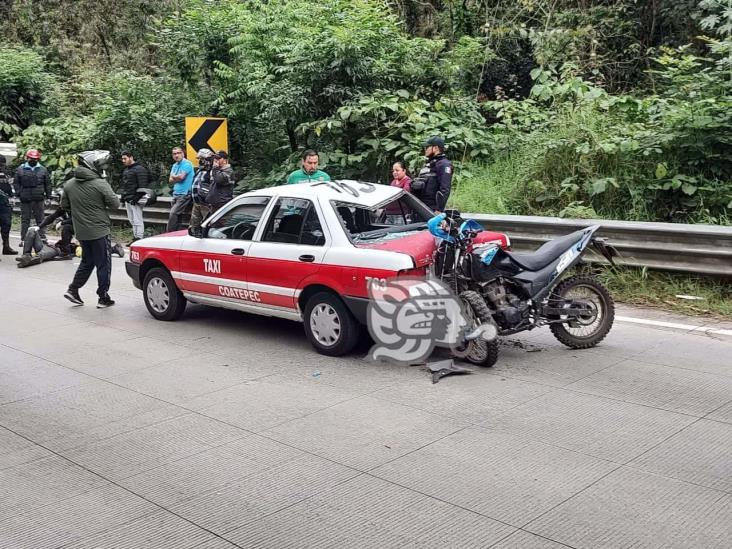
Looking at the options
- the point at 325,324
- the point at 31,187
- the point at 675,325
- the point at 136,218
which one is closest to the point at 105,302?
the point at 325,324

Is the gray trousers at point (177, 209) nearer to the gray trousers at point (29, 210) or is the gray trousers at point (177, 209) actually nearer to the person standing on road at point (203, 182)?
the person standing on road at point (203, 182)

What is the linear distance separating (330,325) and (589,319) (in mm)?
2377

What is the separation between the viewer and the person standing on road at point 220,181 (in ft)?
42.0

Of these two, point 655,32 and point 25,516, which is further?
point 655,32

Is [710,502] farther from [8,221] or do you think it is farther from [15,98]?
[15,98]

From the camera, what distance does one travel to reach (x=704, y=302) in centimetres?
852

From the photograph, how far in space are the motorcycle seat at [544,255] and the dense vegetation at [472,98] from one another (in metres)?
4.08

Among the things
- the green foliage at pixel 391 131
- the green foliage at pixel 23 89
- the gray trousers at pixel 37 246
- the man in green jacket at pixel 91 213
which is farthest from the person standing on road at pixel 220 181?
the green foliage at pixel 23 89

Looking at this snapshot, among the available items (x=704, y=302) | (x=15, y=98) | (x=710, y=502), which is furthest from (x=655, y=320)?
(x=15, y=98)

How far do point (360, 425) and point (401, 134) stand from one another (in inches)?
352

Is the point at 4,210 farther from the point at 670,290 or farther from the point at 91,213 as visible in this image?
the point at 670,290

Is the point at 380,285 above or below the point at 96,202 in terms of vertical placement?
below

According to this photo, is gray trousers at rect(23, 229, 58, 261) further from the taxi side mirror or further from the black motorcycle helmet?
the taxi side mirror

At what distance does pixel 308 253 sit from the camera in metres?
7.13
